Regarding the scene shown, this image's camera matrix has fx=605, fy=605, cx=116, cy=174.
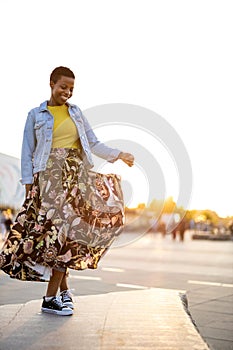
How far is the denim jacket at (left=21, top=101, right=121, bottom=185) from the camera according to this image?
4395 mm

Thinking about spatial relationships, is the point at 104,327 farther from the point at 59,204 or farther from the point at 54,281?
the point at 59,204

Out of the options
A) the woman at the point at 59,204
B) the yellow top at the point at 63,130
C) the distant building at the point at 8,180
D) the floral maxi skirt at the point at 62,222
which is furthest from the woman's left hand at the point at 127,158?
the distant building at the point at 8,180

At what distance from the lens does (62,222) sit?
4.31m

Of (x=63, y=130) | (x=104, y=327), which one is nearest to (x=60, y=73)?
(x=63, y=130)

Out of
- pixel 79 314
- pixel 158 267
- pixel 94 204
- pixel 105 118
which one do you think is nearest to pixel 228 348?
pixel 79 314

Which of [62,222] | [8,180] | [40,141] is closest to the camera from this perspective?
[62,222]

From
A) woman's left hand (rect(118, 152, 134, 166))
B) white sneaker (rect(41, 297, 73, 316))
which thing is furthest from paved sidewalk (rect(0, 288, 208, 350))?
woman's left hand (rect(118, 152, 134, 166))

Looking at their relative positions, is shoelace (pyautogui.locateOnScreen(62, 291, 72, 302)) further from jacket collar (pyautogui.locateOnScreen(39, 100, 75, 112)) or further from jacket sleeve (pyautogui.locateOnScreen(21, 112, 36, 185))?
jacket collar (pyautogui.locateOnScreen(39, 100, 75, 112))

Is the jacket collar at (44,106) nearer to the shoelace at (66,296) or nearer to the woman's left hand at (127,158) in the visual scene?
the woman's left hand at (127,158)

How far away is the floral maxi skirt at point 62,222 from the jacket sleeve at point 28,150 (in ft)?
0.26

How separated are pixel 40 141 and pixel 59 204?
1.62ft

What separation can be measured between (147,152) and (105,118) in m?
1.69

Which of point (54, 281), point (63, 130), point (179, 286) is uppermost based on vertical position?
point (63, 130)

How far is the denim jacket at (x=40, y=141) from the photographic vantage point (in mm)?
4395
